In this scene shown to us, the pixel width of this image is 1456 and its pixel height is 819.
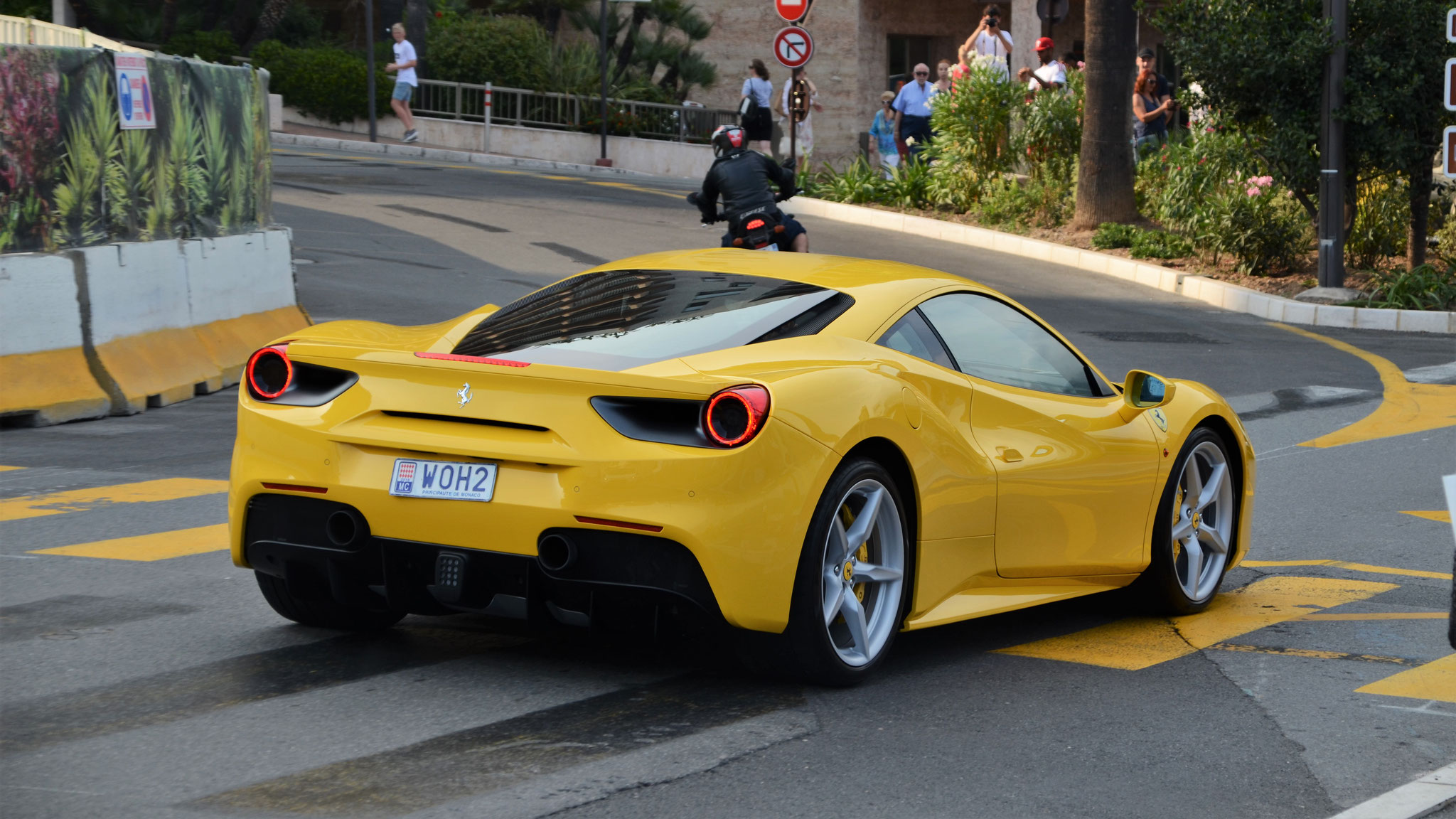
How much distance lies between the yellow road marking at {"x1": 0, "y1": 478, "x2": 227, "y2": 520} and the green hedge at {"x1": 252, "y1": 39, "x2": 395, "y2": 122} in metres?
28.4

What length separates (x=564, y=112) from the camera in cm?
3688

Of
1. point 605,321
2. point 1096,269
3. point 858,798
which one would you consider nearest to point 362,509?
point 605,321

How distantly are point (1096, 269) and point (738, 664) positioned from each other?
1629 cm

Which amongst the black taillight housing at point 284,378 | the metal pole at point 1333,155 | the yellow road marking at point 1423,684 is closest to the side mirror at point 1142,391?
the yellow road marking at point 1423,684

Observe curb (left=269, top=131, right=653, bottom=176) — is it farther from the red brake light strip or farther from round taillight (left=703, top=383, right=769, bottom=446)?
round taillight (left=703, top=383, right=769, bottom=446)

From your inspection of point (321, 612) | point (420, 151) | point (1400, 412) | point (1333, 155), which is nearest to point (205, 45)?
point (420, 151)

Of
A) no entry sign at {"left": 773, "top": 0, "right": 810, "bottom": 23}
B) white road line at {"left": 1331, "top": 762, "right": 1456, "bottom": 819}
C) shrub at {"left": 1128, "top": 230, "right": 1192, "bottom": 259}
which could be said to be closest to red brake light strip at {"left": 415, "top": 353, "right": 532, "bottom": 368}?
white road line at {"left": 1331, "top": 762, "right": 1456, "bottom": 819}

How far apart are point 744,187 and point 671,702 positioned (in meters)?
8.88

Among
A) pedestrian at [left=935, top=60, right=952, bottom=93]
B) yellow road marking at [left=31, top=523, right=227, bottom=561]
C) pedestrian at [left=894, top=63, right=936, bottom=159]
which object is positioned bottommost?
yellow road marking at [left=31, top=523, right=227, bottom=561]

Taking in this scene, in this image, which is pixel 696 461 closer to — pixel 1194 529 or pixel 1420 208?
pixel 1194 529

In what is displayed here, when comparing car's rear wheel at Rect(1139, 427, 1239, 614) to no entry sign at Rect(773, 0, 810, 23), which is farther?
no entry sign at Rect(773, 0, 810, 23)

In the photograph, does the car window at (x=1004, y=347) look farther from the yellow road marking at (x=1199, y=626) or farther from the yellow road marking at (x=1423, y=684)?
the yellow road marking at (x=1423, y=684)

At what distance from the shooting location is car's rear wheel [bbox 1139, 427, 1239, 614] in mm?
6660

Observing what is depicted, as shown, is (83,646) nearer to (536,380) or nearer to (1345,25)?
(536,380)
